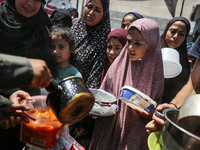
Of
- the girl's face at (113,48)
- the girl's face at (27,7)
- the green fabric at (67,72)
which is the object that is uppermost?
the girl's face at (27,7)

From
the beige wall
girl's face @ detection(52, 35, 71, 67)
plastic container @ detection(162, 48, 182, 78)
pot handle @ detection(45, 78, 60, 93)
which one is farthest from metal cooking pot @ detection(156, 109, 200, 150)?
the beige wall

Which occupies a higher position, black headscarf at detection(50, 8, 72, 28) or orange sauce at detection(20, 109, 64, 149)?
black headscarf at detection(50, 8, 72, 28)

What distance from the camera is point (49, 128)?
1.30 metres

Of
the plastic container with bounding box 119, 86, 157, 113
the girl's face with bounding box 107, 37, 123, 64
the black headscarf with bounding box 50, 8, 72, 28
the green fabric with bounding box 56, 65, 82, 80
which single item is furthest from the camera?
the black headscarf with bounding box 50, 8, 72, 28

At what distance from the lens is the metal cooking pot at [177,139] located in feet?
3.15

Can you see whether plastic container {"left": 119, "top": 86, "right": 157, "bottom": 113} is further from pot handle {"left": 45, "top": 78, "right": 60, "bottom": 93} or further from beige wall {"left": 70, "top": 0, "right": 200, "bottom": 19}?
beige wall {"left": 70, "top": 0, "right": 200, "bottom": 19}

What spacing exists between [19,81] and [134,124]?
141cm

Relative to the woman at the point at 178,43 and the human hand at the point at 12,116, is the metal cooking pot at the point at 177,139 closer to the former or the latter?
the human hand at the point at 12,116

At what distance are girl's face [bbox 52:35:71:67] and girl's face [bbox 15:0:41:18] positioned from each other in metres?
0.56

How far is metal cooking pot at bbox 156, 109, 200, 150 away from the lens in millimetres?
Result: 961

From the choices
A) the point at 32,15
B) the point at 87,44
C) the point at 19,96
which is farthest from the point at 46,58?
Answer: the point at 87,44

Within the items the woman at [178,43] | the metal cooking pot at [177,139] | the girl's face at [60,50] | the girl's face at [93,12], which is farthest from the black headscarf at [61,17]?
the metal cooking pot at [177,139]

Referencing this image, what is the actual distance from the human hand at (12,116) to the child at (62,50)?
1.01m

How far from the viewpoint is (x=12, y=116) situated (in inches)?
A: 52.6
